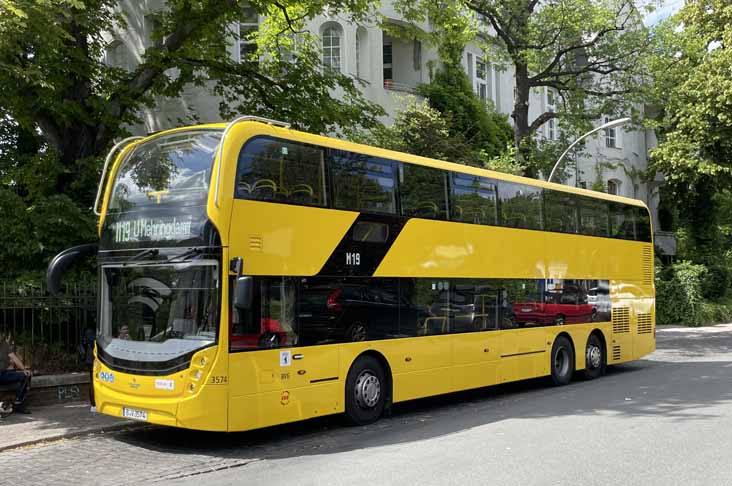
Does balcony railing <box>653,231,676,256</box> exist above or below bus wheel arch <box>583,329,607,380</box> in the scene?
above

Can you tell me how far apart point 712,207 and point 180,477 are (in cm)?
3389

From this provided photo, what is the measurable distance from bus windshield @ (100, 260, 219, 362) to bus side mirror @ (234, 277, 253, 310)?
0.37 m

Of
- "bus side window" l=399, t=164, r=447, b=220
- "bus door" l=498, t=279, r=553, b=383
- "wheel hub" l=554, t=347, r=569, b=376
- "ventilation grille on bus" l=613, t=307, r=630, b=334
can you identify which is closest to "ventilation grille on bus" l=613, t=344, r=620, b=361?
"ventilation grille on bus" l=613, t=307, r=630, b=334

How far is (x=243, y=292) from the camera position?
8.05 meters

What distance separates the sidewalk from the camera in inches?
367

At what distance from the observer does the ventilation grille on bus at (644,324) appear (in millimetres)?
17719

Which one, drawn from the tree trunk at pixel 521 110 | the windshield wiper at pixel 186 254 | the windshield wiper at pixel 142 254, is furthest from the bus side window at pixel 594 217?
the windshield wiper at pixel 142 254

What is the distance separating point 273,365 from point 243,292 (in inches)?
50.4

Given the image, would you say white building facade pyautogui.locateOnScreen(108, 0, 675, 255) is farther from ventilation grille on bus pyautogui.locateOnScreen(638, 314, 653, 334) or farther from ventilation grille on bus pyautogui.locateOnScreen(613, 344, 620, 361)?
ventilation grille on bus pyautogui.locateOnScreen(638, 314, 653, 334)

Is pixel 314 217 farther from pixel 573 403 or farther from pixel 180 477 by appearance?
pixel 573 403

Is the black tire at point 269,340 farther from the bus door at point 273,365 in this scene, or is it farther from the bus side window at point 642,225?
the bus side window at point 642,225

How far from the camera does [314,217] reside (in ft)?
31.6

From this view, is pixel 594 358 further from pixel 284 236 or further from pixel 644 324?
pixel 284 236

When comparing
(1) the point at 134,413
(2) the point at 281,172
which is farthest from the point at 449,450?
(2) the point at 281,172
